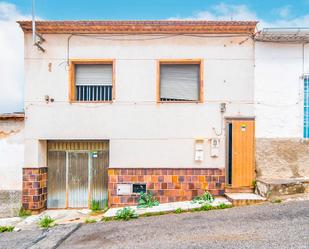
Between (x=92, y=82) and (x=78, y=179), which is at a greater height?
(x=92, y=82)

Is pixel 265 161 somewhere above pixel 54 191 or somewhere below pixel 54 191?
above

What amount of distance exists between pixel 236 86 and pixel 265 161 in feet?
8.45

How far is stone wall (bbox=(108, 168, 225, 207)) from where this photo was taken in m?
9.52

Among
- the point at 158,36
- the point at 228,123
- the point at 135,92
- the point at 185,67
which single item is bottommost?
the point at 228,123

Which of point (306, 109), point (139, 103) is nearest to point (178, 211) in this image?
point (139, 103)

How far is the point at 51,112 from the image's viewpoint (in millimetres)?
9734

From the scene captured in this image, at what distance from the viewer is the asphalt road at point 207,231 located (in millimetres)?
5887

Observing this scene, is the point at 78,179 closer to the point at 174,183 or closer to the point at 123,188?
the point at 123,188

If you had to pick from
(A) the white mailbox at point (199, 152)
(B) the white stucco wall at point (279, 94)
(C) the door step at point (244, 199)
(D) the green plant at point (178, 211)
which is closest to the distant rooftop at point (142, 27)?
(B) the white stucco wall at point (279, 94)

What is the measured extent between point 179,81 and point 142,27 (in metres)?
2.11

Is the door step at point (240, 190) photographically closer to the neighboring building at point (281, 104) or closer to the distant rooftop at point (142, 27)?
the neighboring building at point (281, 104)

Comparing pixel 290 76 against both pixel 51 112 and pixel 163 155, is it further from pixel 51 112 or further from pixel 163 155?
pixel 51 112

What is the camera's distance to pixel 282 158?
9594 millimetres

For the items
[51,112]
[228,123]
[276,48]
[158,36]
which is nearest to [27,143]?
[51,112]
